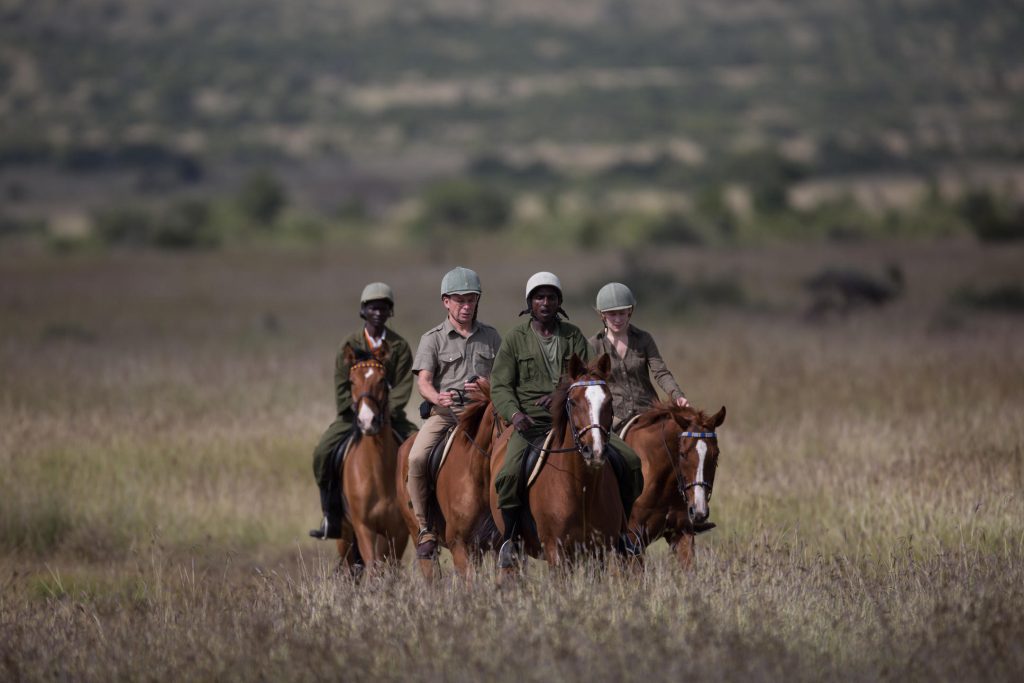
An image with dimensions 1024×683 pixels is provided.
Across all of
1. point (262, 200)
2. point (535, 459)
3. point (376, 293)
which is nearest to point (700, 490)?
A: point (535, 459)

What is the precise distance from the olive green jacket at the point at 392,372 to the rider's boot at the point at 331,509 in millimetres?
603

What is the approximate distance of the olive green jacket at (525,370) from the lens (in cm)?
1041

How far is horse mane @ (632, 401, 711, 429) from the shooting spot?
35.9 ft

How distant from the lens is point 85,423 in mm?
17672

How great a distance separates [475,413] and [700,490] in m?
1.64

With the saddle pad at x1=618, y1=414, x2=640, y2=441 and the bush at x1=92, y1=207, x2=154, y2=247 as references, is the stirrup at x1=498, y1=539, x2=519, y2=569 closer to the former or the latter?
the saddle pad at x1=618, y1=414, x2=640, y2=441

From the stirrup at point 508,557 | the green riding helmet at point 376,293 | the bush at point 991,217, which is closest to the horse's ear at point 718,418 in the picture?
the stirrup at point 508,557

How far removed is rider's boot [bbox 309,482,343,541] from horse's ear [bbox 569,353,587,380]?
11.0 ft

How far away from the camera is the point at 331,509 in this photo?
40.8ft

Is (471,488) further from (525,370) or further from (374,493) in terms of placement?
(374,493)

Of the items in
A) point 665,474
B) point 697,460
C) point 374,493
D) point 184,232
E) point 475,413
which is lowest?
point 374,493

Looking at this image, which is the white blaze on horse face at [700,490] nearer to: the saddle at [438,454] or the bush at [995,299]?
the saddle at [438,454]

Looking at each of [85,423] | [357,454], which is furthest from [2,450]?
[357,454]

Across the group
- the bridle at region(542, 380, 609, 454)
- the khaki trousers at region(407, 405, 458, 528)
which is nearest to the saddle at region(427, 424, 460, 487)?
the khaki trousers at region(407, 405, 458, 528)
